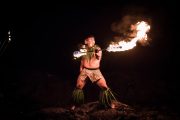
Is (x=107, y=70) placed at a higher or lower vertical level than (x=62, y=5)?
lower

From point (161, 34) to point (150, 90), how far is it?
317 centimetres

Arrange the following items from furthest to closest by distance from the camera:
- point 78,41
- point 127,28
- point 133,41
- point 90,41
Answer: point 78,41 < point 127,28 < point 90,41 < point 133,41

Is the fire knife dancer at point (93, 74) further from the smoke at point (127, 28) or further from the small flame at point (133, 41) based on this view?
the smoke at point (127, 28)

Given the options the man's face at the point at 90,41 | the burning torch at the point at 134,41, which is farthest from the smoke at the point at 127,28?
the man's face at the point at 90,41

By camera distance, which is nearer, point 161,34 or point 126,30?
point 126,30

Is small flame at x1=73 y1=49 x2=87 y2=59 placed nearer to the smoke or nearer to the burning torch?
the burning torch

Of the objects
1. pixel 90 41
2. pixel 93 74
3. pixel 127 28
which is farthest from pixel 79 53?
pixel 127 28

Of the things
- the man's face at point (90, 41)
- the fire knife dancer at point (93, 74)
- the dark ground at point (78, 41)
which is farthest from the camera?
the dark ground at point (78, 41)

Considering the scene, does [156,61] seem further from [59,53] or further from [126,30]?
Answer: [59,53]

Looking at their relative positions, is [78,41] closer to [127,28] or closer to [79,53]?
[127,28]

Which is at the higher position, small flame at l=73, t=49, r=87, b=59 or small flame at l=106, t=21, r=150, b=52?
small flame at l=106, t=21, r=150, b=52

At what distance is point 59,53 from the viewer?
12945 mm

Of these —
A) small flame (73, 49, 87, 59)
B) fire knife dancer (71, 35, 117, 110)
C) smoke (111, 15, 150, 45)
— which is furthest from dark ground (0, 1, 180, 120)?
small flame (73, 49, 87, 59)

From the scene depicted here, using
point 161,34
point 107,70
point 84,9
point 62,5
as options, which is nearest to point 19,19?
point 62,5
